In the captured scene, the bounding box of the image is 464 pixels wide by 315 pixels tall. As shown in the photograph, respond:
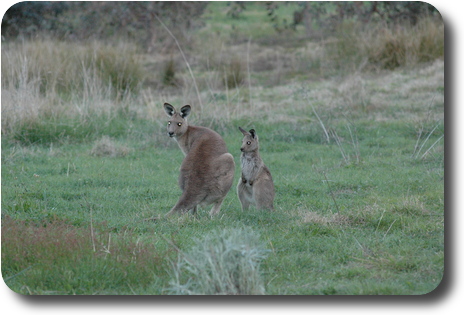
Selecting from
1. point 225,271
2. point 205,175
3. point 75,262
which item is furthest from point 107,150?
point 225,271

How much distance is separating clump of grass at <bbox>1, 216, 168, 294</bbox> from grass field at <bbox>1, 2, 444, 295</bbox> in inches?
0.5

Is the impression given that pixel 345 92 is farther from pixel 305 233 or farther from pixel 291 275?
pixel 291 275

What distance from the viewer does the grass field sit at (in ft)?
17.5

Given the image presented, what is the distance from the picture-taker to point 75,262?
214 inches

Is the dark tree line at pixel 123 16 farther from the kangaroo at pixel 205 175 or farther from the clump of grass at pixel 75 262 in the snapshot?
the clump of grass at pixel 75 262

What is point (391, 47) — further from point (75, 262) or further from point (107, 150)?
point (75, 262)

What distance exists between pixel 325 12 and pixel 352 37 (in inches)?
222

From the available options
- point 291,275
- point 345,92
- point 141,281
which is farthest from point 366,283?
point 345,92

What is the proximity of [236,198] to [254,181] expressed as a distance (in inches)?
48.0

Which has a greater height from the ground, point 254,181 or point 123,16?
point 123,16

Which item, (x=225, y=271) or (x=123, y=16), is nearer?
(x=225, y=271)

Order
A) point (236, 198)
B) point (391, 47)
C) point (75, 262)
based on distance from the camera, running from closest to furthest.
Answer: point (75, 262)
point (236, 198)
point (391, 47)

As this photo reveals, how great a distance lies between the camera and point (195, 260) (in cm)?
505

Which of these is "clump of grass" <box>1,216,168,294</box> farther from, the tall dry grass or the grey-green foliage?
the tall dry grass
